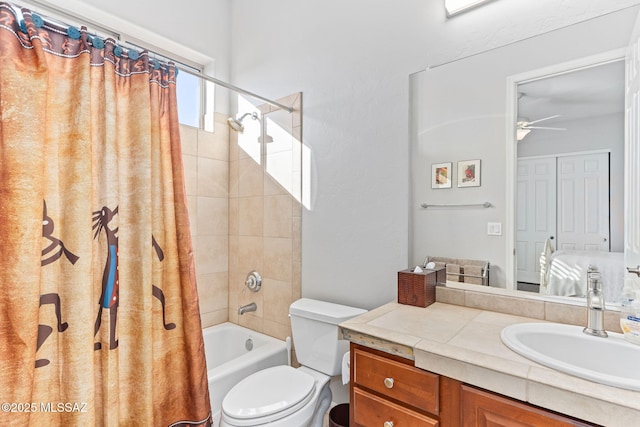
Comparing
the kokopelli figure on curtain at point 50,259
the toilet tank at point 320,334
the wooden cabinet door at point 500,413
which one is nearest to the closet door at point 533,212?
the wooden cabinet door at point 500,413

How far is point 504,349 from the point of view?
3.20ft

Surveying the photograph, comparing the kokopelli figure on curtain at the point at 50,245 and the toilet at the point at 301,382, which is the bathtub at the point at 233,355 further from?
the kokopelli figure on curtain at the point at 50,245

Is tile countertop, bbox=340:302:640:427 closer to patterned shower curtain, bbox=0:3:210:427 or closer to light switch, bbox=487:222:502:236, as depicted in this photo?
light switch, bbox=487:222:502:236

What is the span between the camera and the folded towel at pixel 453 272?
1.48 meters

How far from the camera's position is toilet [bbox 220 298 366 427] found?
1335mm

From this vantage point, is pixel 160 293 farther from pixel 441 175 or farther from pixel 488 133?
pixel 488 133

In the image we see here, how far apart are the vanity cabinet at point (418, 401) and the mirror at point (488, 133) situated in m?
0.61

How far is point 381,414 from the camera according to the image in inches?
43.6

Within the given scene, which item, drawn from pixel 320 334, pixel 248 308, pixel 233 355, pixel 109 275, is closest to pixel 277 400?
pixel 320 334

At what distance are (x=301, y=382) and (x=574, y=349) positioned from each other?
1.09m

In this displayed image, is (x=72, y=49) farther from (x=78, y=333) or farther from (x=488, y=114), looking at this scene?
(x=488, y=114)

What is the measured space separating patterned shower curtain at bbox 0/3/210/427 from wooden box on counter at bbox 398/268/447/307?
95 cm

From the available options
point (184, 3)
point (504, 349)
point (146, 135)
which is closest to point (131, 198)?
point (146, 135)

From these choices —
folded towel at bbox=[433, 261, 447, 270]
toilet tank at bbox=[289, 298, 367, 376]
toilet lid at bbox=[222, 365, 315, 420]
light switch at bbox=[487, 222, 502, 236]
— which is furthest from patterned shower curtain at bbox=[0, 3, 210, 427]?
light switch at bbox=[487, 222, 502, 236]
